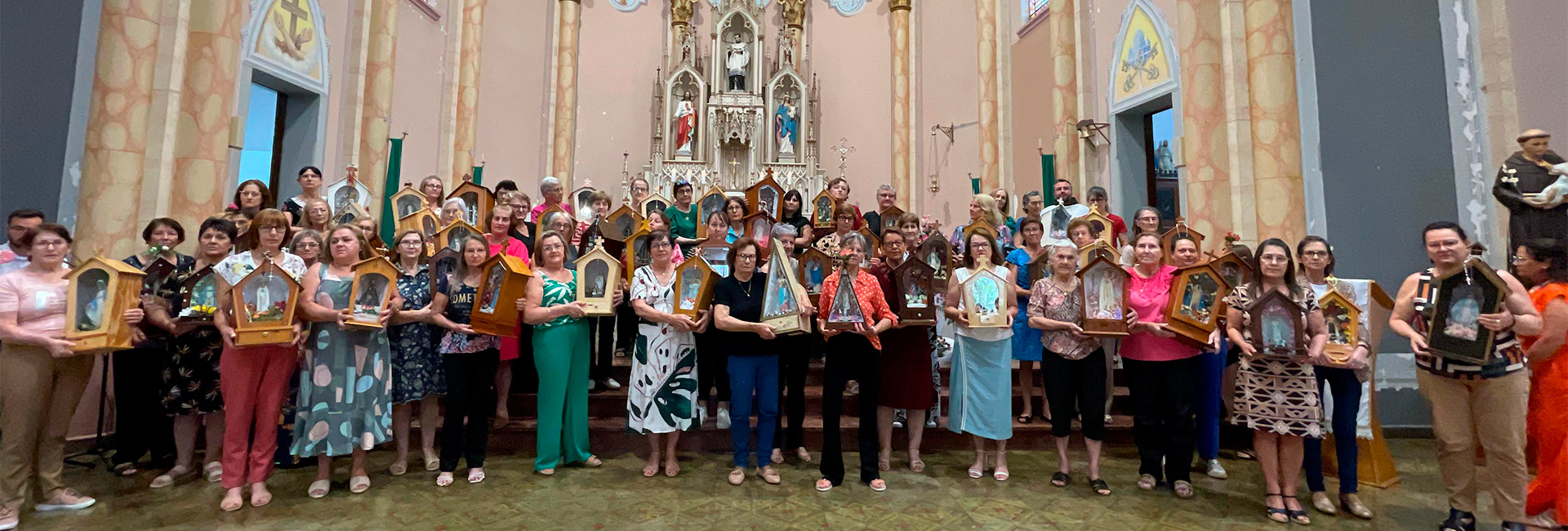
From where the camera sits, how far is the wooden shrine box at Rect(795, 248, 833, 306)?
4.88 meters

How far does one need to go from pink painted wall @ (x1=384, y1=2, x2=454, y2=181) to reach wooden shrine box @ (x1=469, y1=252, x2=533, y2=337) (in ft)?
22.5

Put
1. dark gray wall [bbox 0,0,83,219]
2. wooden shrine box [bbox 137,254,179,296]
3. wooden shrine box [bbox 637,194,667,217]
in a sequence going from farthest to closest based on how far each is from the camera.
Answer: wooden shrine box [bbox 637,194,667,217] → dark gray wall [bbox 0,0,83,219] → wooden shrine box [bbox 137,254,179,296]

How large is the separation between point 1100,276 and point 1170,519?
1490 millimetres

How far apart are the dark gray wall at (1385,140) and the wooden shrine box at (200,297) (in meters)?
8.68

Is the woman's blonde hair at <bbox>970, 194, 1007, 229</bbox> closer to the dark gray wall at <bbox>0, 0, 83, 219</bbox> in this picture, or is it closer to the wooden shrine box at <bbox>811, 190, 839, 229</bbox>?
the wooden shrine box at <bbox>811, 190, 839, 229</bbox>

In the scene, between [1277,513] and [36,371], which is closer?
[36,371]

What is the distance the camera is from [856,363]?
470 cm

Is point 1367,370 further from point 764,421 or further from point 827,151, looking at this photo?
point 827,151

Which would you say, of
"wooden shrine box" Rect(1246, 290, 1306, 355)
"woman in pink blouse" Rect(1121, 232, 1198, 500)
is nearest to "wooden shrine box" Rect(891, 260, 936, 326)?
"woman in pink blouse" Rect(1121, 232, 1198, 500)

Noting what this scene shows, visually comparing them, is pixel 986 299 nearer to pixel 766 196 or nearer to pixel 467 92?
pixel 766 196

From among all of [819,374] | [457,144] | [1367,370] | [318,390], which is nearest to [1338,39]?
[1367,370]

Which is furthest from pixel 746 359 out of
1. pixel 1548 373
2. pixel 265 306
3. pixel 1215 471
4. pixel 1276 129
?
pixel 1276 129

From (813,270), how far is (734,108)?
352 inches

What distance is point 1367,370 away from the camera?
14.1 feet
